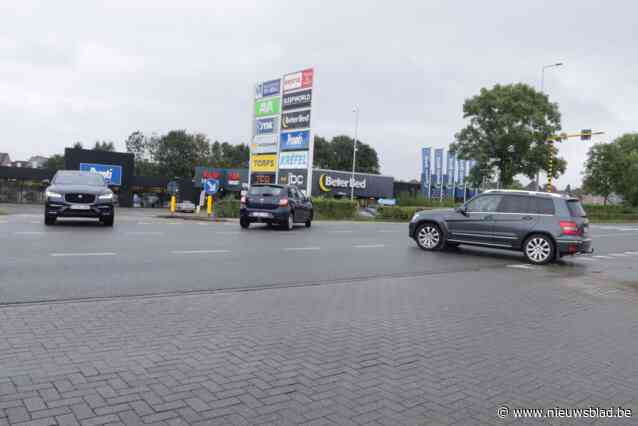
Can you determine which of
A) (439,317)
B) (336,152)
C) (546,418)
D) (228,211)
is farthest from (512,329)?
(336,152)

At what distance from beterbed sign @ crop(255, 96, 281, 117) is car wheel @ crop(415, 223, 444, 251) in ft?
68.9

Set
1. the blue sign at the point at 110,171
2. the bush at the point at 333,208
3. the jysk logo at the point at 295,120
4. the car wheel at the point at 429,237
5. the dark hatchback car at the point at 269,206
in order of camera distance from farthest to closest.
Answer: the blue sign at the point at 110,171 < the jysk logo at the point at 295,120 < the bush at the point at 333,208 < the dark hatchback car at the point at 269,206 < the car wheel at the point at 429,237

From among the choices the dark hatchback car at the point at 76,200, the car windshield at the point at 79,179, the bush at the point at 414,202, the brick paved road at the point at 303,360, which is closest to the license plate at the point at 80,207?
the dark hatchback car at the point at 76,200

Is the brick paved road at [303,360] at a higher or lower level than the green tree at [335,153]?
lower

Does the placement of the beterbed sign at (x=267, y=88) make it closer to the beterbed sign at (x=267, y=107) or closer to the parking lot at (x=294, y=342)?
the beterbed sign at (x=267, y=107)

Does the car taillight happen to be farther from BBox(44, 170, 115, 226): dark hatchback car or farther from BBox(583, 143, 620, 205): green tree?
BBox(583, 143, 620, 205): green tree

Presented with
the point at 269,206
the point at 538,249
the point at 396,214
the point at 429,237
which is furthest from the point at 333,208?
the point at 538,249

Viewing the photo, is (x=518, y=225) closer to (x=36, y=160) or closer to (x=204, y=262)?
(x=204, y=262)

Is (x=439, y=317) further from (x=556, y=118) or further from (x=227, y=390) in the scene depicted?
(x=556, y=118)

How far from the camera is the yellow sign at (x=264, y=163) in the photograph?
3356 centimetres

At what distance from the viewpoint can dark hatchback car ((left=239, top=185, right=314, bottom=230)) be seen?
18312 millimetres

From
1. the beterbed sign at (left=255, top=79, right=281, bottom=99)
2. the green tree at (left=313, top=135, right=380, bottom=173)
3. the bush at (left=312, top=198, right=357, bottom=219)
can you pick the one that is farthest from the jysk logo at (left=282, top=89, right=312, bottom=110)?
the green tree at (left=313, top=135, right=380, bottom=173)

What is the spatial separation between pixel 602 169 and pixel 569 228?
6372cm

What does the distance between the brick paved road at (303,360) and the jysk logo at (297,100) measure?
2580cm
